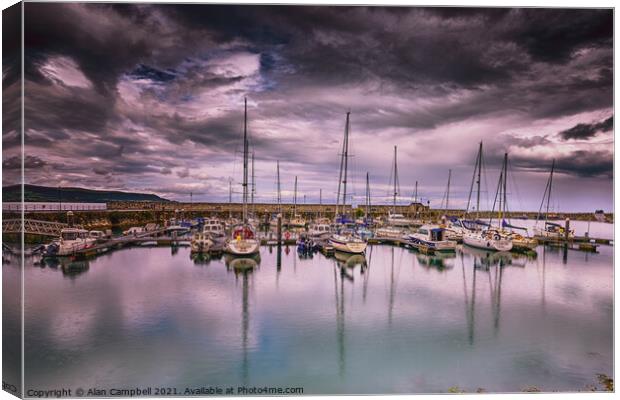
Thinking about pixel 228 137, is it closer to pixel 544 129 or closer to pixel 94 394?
pixel 94 394

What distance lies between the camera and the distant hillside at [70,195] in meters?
5.49

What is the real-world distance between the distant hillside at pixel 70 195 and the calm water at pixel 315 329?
112 centimetres

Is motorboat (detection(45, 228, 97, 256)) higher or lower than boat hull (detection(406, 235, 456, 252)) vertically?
higher

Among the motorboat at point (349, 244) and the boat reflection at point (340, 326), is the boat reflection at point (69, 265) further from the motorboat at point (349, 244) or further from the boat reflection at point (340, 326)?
the motorboat at point (349, 244)

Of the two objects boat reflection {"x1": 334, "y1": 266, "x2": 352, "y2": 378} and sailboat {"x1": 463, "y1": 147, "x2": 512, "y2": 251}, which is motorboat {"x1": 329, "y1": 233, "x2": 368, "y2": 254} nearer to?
boat reflection {"x1": 334, "y1": 266, "x2": 352, "y2": 378}

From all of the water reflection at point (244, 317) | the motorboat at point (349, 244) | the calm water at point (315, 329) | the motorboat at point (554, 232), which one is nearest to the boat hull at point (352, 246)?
the motorboat at point (349, 244)

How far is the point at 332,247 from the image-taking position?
15883 mm

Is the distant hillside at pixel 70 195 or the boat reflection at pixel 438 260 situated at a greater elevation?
the distant hillside at pixel 70 195

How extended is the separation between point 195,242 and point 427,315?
9.84m

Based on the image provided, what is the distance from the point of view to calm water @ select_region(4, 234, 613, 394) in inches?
223

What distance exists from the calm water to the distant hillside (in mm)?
1119

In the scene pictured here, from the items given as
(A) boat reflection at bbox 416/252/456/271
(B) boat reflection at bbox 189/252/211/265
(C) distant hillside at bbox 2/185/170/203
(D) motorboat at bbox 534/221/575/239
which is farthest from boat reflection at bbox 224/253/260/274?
(D) motorboat at bbox 534/221/575/239

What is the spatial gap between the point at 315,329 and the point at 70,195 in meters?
6.35

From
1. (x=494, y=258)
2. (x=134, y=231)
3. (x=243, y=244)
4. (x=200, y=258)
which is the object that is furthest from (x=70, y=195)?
(x=494, y=258)
